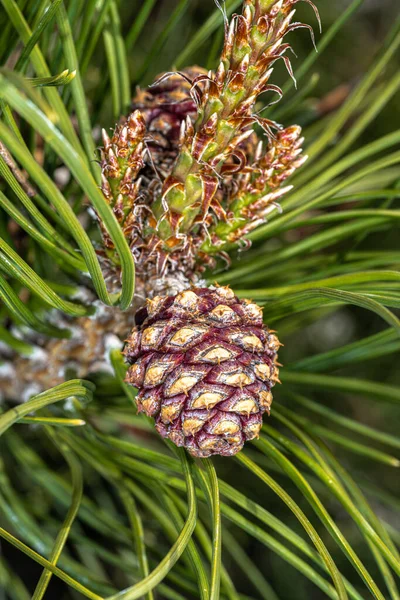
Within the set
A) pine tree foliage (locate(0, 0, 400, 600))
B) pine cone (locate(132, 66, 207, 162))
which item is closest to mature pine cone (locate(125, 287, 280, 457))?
pine tree foliage (locate(0, 0, 400, 600))

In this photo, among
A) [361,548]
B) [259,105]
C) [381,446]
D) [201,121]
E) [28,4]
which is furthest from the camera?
[381,446]

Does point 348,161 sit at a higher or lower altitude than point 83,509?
higher

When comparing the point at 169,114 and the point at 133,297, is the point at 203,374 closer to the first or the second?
the point at 133,297

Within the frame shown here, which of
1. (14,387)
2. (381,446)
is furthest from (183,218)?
(381,446)

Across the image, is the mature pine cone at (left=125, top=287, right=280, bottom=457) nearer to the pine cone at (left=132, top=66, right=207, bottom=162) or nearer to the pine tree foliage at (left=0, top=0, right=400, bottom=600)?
the pine tree foliage at (left=0, top=0, right=400, bottom=600)

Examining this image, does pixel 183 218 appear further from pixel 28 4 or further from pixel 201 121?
pixel 28 4

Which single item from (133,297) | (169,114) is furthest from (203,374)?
(169,114)
